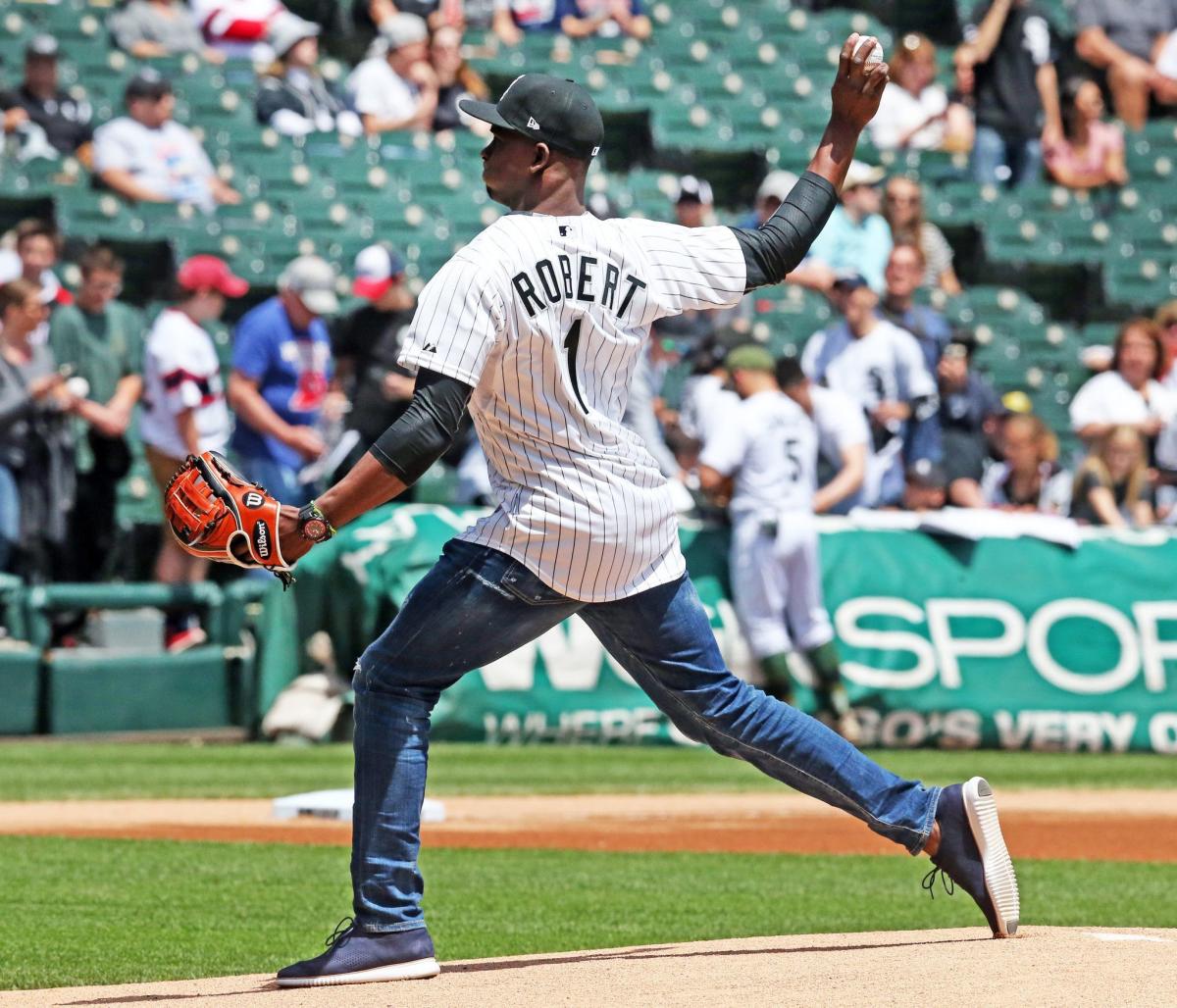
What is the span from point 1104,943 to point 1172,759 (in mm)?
7226

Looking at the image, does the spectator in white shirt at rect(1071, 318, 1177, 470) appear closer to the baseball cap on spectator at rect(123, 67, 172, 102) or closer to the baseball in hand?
the baseball cap on spectator at rect(123, 67, 172, 102)

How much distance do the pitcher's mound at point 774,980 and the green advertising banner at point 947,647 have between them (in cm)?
658

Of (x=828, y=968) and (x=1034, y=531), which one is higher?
(x=1034, y=531)

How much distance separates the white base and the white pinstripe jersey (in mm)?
4011

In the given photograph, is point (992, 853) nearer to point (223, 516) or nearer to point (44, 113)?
point (223, 516)

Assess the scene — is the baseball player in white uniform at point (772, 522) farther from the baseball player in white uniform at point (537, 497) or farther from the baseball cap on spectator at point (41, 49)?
the baseball player in white uniform at point (537, 497)

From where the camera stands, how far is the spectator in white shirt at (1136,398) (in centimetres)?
1391

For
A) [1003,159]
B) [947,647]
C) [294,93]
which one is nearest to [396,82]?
[294,93]

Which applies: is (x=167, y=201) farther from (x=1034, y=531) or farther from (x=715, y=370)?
(x=1034, y=531)

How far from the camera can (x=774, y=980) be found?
14.0ft

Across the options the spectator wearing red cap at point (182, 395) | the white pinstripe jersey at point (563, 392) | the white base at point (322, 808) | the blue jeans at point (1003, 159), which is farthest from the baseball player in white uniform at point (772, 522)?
the blue jeans at point (1003, 159)

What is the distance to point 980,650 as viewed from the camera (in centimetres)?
1183

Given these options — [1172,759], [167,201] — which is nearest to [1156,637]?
[1172,759]

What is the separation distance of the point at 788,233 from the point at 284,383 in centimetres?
772
